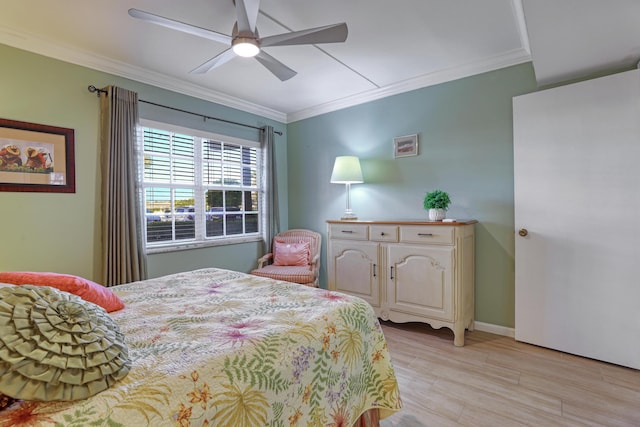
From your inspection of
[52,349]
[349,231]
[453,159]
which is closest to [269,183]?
[349,231]

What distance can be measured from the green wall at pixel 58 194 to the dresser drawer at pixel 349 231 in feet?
5.96

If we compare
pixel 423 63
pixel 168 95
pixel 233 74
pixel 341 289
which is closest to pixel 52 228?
pixel 168 95

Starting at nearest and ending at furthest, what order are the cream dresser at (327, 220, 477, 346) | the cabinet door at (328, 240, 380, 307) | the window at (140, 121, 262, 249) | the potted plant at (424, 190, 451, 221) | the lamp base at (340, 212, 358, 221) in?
the cream dresser at (327, 220, 477, 346)
the potted plant at (424, 190, 451, 221)
the cabinet door at (328, 240, 380, 307)
the window at (140, 121, 262, 249)
the lamp base at (340, 212, 358, 221)

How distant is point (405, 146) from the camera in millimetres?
3275

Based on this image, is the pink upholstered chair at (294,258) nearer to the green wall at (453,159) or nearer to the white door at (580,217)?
the green wall at (453,159)

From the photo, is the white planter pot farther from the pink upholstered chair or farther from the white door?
the pink upholstered chair

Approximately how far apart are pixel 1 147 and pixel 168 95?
1.41m

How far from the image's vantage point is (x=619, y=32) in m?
1.85

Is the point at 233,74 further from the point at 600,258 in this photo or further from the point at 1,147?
the point at 600,258

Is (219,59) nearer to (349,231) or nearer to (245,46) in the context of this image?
(245,46)

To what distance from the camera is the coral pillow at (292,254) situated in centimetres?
369

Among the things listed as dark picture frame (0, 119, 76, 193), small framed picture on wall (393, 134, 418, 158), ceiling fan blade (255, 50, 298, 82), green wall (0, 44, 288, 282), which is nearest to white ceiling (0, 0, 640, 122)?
green wall (0, 44, 288, 282)

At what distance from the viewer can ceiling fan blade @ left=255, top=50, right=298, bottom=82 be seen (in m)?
2.14

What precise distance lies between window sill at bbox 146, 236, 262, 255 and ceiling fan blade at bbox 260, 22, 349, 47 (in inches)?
87.9
